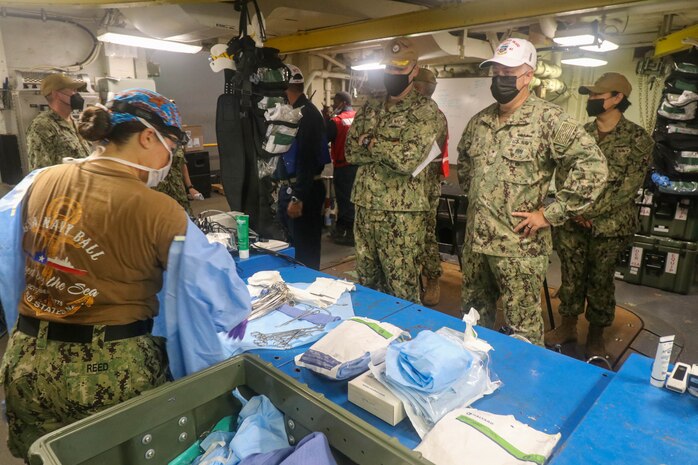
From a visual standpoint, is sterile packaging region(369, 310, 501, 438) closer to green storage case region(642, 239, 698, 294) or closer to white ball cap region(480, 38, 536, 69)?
white ball cap region(480, 38, 536, 69)

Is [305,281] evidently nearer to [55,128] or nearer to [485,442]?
[485,442]

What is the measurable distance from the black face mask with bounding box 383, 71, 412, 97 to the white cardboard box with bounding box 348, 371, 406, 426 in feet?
6.28

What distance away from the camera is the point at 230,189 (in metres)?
2.88

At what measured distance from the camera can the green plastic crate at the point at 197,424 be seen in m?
0.90

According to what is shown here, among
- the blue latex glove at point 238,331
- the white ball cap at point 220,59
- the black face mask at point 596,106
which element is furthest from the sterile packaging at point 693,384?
the white ball cap at point 220,59

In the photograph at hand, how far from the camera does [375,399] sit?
1.21 m

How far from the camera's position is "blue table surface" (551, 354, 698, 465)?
1026mm

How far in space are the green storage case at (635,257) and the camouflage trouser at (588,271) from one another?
1.59 meters

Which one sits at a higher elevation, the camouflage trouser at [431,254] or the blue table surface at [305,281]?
the blue table surface at [305,281]

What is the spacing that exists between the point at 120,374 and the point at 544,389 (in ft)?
3.94

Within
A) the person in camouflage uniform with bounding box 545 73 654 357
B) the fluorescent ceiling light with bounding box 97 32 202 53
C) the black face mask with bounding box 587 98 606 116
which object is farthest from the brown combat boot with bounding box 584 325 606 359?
the fluorescent ceiling light with bounding box 97 32 202 53

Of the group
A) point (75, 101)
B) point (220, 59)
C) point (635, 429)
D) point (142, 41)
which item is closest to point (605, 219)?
point (635, 429)

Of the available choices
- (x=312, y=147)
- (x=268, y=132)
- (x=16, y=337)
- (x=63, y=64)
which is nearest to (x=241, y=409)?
(x=16, y=337)

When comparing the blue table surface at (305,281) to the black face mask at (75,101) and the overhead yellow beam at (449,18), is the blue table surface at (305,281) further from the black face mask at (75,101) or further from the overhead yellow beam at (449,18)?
the black face mask at (75,101)
